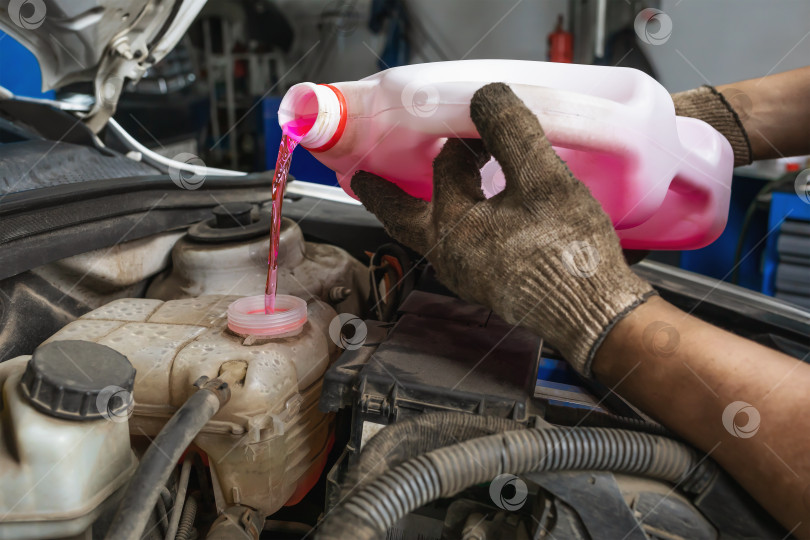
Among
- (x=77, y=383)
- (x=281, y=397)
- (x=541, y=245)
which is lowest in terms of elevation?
(x=281, y=397)

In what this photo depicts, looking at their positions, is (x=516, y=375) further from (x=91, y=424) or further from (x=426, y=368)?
(x=91, y=424)

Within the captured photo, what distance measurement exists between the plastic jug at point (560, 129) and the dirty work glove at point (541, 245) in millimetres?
75

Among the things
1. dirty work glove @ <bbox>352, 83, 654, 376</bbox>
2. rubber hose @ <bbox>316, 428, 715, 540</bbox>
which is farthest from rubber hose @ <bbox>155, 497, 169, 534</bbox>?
dirty work glove @ <bbox>352, 83, 654, 376</bbox>

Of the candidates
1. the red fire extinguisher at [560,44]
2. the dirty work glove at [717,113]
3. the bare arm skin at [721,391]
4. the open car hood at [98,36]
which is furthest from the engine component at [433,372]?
the red fire extinguisher at [560,44]

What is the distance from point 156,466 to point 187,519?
225 mm

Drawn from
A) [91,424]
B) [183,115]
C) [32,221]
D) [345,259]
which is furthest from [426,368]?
[183,115]

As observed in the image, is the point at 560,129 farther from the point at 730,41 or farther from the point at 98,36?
the point at 730,41

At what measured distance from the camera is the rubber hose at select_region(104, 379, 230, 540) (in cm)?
48

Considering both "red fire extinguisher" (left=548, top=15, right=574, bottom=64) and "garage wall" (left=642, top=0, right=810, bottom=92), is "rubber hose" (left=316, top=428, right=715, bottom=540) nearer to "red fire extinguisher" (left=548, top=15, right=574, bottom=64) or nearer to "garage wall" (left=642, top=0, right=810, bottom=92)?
"garage wall" (left=642, top=0, right=810, bottom=92)

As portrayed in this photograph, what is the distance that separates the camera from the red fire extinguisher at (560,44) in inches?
138

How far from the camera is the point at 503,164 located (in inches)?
23.6

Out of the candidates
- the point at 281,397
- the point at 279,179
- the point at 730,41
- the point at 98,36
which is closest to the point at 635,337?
the point at 281,397

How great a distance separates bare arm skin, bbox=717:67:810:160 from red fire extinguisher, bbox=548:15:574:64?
8.97 feet

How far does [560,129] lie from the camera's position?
64 cm
